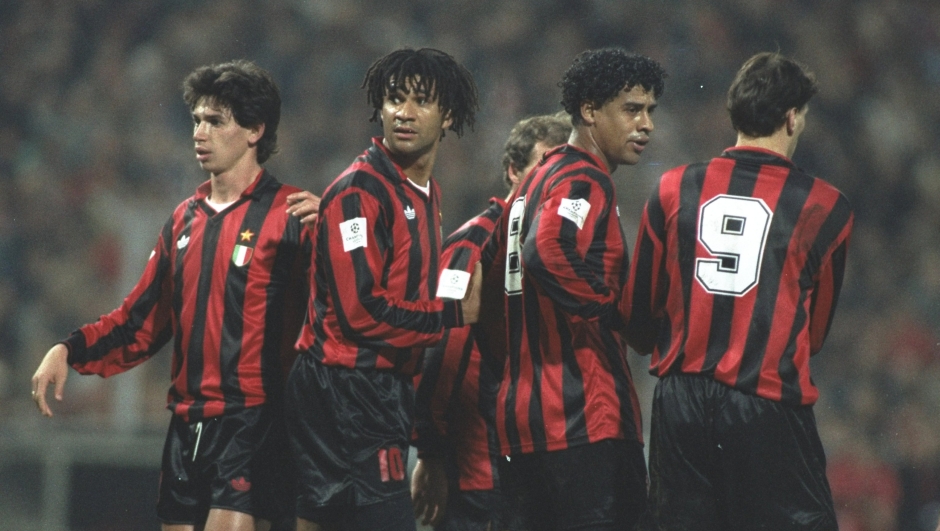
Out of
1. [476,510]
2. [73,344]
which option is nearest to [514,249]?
[476,510]

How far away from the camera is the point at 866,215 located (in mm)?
8773

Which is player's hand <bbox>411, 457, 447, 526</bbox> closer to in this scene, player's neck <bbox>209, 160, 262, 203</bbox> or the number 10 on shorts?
the number 10 on shorts

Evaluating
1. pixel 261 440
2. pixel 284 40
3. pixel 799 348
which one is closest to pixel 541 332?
pixel 799 348

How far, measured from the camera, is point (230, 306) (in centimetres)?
390

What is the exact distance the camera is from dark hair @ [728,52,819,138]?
3.23 metres

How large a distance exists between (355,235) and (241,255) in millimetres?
583

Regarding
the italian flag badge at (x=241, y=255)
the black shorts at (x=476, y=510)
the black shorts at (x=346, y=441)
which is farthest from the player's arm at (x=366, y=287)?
the black shorts at (x=476, y=510)

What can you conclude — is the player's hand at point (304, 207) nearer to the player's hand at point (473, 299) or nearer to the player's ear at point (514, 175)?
the player's hand at point (473, 299)

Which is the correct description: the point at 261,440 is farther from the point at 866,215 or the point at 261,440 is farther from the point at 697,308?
the point at 866,215

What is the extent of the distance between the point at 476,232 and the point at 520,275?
0.72 meters

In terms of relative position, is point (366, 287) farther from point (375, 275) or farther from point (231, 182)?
point (231, 182)

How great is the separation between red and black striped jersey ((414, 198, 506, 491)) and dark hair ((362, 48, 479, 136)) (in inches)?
20.2

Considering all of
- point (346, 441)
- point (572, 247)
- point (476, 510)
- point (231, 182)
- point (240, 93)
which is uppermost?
point (240, 93)

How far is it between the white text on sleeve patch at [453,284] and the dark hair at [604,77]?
61cm
